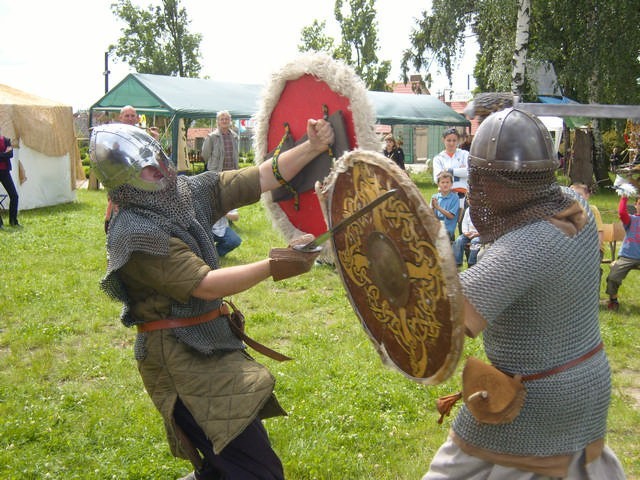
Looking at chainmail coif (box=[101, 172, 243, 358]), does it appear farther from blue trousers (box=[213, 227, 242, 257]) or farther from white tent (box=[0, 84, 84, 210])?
white tent (box=[0, 84, 84, 210])

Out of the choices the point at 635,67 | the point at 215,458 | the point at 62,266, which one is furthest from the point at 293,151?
the point at 635,67

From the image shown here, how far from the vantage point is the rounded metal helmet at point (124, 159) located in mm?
2135

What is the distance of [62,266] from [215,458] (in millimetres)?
6097

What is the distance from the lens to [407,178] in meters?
1.60

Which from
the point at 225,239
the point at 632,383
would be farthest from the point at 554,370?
the point at 225,239

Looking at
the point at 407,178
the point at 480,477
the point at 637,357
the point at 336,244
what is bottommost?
the point at 637,357

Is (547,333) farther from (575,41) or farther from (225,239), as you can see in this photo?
(575,41)

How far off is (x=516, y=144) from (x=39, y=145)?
1323 centimetres

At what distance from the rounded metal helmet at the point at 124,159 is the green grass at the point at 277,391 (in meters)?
1.74

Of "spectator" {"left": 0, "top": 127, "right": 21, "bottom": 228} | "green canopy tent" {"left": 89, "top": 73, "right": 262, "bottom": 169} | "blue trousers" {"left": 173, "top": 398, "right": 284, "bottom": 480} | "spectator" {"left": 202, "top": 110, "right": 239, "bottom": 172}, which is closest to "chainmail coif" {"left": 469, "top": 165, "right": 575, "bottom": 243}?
"blue trousers" {"left": 173, "top": 398, "right": 284, "bottom": 480}

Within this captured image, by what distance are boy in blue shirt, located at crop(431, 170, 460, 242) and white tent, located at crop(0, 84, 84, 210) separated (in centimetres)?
917

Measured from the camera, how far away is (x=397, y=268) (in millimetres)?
1755

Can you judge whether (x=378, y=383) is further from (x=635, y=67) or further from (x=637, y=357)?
(x=635, y=67)

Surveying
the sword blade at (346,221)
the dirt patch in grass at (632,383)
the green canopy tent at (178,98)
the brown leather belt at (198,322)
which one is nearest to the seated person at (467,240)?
the dirt patch in grass at (632,383)
